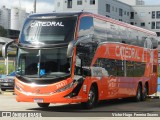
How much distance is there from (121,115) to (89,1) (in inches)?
3399

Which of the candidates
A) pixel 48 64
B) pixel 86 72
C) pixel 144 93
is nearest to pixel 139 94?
pixel 144 93

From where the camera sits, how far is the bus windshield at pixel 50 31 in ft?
55.5

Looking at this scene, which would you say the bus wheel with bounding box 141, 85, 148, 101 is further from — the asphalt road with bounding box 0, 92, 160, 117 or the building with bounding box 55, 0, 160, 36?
the building with bounding box 55, 0, 160, 36

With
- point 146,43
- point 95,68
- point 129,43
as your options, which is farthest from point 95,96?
point 146,43

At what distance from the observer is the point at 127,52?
2280 cm

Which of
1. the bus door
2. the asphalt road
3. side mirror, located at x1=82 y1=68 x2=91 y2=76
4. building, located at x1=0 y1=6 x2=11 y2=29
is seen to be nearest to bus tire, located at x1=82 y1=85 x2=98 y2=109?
the asphalt road

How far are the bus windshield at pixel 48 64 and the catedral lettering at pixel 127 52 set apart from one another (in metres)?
5.03

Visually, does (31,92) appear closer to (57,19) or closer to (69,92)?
(69,92)

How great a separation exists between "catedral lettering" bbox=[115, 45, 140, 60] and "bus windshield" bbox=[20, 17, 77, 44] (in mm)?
4691

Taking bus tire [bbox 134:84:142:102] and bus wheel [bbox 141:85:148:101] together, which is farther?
bus wheel [bbox 141:85:148:101]

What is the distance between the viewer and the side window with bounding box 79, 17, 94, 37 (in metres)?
17.5

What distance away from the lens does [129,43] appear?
23.2m

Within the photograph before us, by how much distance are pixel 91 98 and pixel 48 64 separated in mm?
2601

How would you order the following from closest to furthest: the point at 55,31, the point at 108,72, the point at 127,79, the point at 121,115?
the point at 121,115 < the point at 55,31 < the point at 108,72 < the point at 127,79
